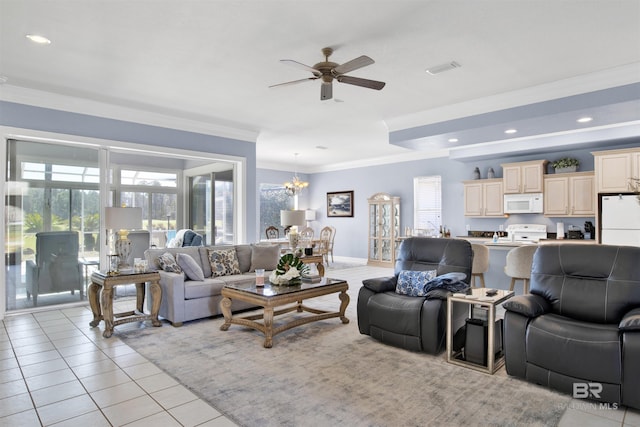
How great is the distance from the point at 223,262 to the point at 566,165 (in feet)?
20.6

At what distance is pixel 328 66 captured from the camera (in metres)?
3.61

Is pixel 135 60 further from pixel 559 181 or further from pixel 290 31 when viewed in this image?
pixel 559 181

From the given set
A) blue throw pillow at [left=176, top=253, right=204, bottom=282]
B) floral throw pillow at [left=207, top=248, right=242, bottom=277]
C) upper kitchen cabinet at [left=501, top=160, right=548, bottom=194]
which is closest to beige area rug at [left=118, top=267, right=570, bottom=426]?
blue throw pillow at [left=176, top=253, right=204, bottom=282]

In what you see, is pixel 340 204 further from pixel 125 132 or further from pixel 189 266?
pixel 189 266

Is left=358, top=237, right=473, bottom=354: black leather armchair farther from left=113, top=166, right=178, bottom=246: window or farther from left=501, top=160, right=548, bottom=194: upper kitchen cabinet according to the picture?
left=113, top=166, right=178, bottom=246: window

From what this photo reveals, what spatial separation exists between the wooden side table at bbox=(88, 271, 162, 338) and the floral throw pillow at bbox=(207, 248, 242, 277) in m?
0.87

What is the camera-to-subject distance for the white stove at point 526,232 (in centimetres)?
715

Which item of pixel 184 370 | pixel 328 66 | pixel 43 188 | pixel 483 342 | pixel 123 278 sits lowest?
pixel 184 370

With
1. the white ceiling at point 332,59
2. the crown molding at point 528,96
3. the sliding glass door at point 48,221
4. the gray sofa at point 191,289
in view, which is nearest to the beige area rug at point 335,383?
the gray sofa at point 191,289

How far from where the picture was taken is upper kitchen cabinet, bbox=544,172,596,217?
6.47m

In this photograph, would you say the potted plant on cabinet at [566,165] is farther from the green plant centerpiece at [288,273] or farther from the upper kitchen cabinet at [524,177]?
the green plant centerpiece at [288,273]

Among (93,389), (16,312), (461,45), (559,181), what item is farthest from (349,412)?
(559,181)

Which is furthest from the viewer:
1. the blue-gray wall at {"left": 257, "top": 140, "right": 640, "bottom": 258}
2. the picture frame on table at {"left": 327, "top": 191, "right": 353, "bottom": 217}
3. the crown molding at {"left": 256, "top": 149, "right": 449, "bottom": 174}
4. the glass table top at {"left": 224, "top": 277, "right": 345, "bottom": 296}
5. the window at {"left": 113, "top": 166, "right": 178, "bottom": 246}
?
the picture frame on table at {"left": 327, "top": 191, "right": 353, "bottom": 217}

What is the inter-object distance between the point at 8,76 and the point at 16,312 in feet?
9.55
